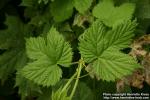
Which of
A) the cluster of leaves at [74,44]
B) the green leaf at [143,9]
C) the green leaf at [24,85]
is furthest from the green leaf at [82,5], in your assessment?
the green leaf at [24,85]

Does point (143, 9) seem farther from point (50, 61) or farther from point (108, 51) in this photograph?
point (50, 61)

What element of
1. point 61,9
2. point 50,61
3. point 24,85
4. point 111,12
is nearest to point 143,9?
point 111,12

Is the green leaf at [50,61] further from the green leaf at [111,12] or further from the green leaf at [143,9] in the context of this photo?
the green leaf at [143,9]

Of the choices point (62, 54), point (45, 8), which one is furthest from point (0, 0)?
point (62, 54)

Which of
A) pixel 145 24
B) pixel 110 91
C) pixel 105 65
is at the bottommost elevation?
pixel 110 91

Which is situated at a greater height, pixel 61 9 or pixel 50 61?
pixel 61 9

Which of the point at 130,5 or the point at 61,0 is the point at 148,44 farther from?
the point at 61,0
